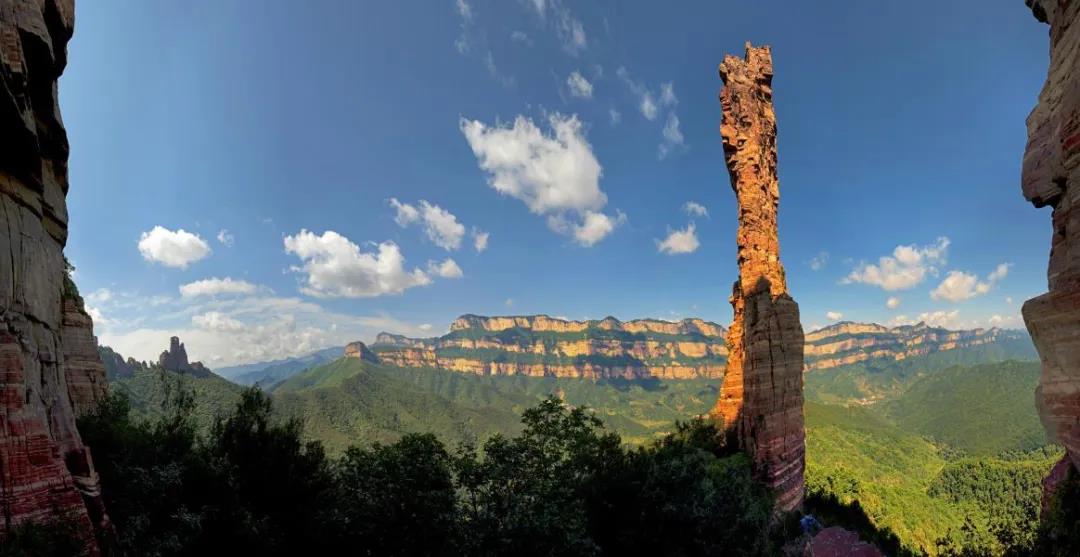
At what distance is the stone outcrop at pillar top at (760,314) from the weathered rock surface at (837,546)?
18.9 ft

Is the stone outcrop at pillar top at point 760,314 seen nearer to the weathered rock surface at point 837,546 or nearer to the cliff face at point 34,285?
the weathered rock surface at point 837,546

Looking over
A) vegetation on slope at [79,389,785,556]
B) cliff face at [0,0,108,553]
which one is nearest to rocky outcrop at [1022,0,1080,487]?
vegetation on slope at [79,389,785,556]

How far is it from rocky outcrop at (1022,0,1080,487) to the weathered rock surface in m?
27.0

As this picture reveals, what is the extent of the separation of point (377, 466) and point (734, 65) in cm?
5500

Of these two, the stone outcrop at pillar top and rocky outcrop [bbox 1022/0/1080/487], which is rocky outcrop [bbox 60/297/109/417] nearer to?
→ rocky outcrop [bbox 1022/0/1080/487]

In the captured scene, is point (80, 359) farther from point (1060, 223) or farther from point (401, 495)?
point (1060, 223)

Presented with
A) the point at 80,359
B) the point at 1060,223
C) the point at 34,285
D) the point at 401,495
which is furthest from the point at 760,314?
the point at 80,359

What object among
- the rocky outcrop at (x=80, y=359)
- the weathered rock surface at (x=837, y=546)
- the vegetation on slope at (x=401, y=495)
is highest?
the rocky outcrop at (x=80, y=359)

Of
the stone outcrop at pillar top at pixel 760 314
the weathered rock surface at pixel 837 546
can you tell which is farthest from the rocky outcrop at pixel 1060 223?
the stone outcrop at pillar top at pixel 760 314

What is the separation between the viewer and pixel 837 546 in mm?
34562

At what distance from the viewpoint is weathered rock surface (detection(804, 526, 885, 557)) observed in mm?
34062

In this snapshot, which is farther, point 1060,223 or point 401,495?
point 401,495

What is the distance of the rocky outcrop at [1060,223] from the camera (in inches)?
467

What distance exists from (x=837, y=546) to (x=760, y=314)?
1956 centimetres
